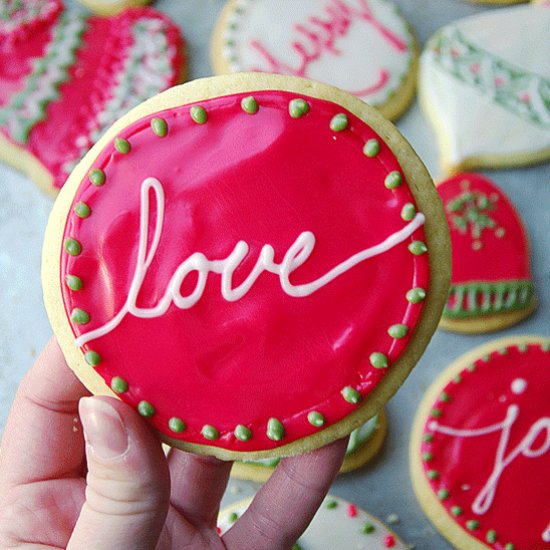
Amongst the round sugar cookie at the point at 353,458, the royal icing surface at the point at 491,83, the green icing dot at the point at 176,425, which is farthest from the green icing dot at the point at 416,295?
the royal icing surface at the point at 491,83

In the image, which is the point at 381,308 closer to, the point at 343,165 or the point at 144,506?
the point at 343,165

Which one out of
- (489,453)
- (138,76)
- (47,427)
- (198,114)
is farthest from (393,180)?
(138,76)

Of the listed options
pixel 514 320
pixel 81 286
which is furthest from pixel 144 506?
pixel 514 320

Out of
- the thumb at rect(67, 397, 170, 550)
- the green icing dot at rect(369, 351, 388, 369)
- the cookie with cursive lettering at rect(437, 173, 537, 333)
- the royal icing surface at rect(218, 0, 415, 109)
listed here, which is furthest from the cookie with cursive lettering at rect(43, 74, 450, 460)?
the royal icing surface at rect(218, 0, 415, 109)

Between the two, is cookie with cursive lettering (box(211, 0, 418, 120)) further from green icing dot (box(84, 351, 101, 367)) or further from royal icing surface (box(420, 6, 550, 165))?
green icing dot (box(84, 351, 101, 367))

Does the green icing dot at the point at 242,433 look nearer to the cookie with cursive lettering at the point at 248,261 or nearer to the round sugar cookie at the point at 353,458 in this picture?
the cookie with cursive lettering at the point at 248,261

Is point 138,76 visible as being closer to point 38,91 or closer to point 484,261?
point 38,91
